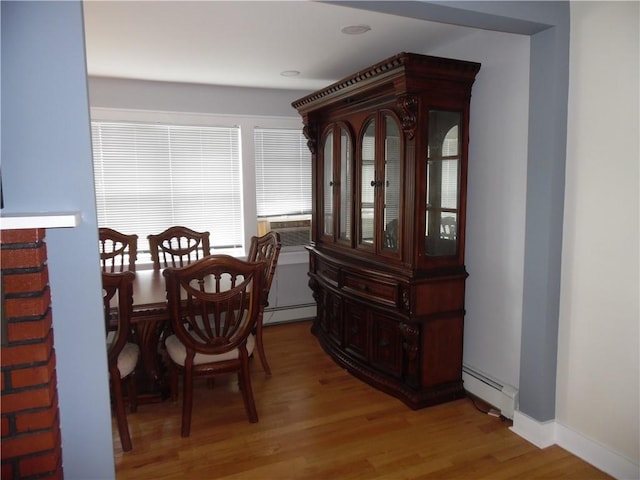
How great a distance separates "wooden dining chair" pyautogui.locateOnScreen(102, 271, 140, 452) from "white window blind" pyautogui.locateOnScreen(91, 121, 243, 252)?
5.59ft

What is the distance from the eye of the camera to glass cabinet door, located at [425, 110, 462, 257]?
2.82 meters

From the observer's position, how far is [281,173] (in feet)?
15.2

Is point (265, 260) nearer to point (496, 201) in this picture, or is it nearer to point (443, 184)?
point (443, 184)

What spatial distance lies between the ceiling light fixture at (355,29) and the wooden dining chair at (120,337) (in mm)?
1796

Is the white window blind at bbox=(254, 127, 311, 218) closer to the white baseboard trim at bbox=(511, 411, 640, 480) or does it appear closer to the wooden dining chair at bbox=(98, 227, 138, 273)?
the wooden dining chair at bbox=(98, 227, 138, 273)

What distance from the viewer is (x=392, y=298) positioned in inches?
116

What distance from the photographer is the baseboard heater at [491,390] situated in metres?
2.71

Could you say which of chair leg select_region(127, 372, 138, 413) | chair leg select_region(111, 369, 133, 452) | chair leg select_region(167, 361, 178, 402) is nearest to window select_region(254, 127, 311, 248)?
chair leg select_region(167, 361, 178, 402)

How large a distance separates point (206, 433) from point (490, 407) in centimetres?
168

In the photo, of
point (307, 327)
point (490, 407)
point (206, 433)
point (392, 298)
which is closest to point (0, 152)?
point (206, 433)

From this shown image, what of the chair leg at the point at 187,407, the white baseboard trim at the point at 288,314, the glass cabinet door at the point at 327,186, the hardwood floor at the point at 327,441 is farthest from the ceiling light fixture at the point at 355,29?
the white baseboard trim at the point at 288,314

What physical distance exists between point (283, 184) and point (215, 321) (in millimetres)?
2301

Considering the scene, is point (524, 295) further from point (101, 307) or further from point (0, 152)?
point (0, 152)

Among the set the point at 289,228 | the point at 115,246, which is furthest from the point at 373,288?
the point at 115,246
